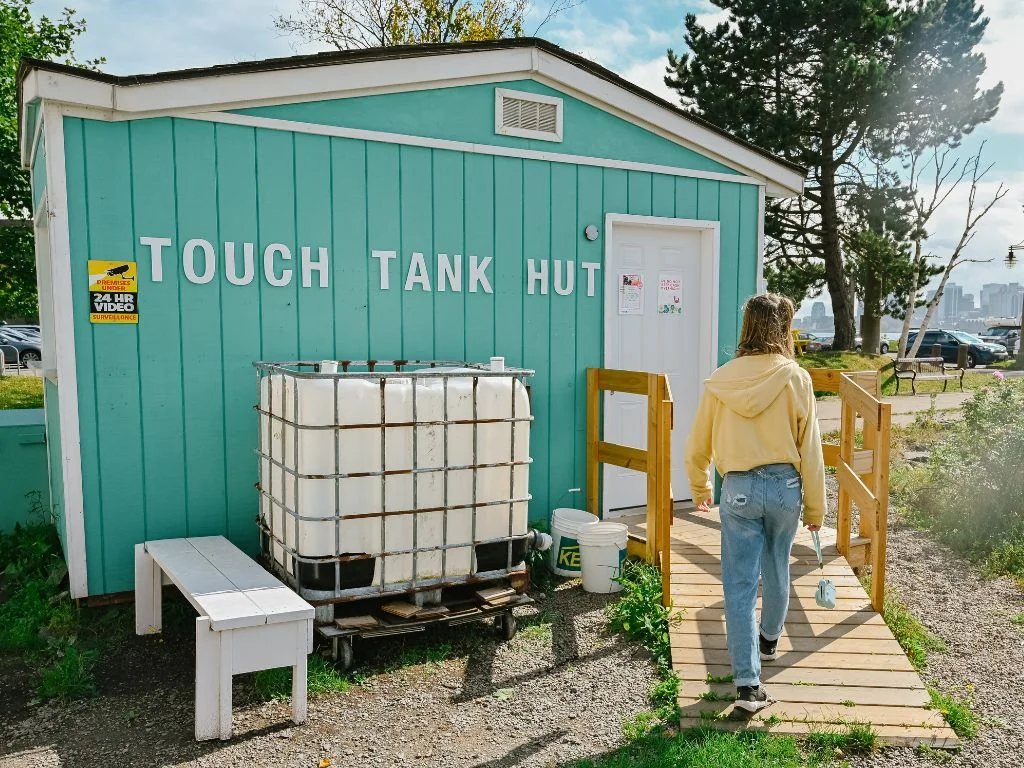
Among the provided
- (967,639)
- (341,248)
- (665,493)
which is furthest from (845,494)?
(341,248)

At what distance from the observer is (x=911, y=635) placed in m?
4.89

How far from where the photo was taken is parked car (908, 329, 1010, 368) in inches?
1183

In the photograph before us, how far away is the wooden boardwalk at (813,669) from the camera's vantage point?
12.6 feet

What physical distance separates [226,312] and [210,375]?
1.30 feet

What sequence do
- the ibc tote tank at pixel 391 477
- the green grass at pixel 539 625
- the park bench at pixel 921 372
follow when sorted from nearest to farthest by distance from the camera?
the ibc tote tank at pixel 391 477, the green grass at pixel 539 625, the park bench at pixel 921 372

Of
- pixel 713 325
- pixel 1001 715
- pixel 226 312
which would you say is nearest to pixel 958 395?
pixel 713 325

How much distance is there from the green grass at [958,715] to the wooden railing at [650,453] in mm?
1461

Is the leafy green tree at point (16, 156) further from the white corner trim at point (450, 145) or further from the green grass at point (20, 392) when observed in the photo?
the white corner trim at point (450, 145)

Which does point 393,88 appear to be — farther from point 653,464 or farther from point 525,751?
point 525,751

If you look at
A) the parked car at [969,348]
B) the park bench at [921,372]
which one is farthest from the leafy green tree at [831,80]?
the parked car at [969,348]

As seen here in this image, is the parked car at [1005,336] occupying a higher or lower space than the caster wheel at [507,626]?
higher

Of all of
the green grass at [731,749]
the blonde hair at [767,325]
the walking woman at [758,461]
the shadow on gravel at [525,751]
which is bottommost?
the shadow on gravel at [525,751]

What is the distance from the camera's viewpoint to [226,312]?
518 centimetres

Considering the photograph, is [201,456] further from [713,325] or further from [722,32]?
[722,32]
